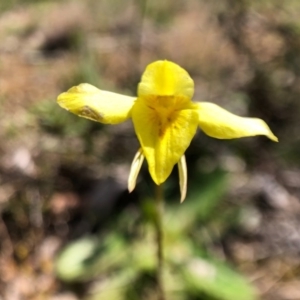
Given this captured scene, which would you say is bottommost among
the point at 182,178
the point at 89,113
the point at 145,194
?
the point at 145,194

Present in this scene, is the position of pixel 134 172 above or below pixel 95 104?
below

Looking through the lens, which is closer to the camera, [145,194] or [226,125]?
[226,125]

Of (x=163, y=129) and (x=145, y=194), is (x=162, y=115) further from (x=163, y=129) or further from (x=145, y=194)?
(x=145, y=194)

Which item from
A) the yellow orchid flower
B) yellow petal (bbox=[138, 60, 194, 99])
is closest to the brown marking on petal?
the yellow orchid flower

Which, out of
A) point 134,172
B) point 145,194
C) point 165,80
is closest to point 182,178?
point 134,172

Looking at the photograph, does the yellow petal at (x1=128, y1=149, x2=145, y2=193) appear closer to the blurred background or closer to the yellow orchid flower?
the yellow orchid flower

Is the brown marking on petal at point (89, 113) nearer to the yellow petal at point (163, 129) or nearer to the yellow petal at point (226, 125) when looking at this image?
the yellow petal at point (163, 129)

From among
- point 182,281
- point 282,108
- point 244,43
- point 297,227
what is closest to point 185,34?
point 244,43
